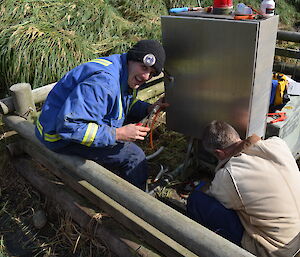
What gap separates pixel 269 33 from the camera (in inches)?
102

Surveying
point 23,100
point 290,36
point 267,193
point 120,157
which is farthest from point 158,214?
point 290,36

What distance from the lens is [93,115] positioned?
2.49 meters

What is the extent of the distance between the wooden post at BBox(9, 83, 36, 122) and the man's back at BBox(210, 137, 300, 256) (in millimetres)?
2138

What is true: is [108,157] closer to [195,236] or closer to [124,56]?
[124,56]

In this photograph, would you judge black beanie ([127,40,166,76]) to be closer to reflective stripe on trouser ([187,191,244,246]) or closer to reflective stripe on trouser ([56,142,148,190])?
reflective stripe on trouser ([56,142,148,190])

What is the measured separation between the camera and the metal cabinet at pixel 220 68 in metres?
2.55

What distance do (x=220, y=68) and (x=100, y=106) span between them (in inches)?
39.0

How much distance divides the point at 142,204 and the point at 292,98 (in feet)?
7.38

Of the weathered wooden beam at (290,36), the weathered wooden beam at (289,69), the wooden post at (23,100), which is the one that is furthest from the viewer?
the weathered wooden beam at (289,69)

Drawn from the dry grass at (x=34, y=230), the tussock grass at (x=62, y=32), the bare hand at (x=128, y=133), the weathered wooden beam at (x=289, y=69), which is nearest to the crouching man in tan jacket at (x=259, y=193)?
the bare hand at (x=128, y=133)

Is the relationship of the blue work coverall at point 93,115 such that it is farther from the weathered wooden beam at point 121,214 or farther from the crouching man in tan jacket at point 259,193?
the crouching man in tan jacket at point 259,193

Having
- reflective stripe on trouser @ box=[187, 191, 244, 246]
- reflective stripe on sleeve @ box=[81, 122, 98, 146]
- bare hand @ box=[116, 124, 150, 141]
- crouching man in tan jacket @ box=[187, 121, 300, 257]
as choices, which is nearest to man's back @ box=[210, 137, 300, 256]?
crouching man in tan jacket @ box=[187, 121, 300, 257]

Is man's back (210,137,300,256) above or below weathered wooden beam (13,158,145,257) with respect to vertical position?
above

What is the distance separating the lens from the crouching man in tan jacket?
226cm
